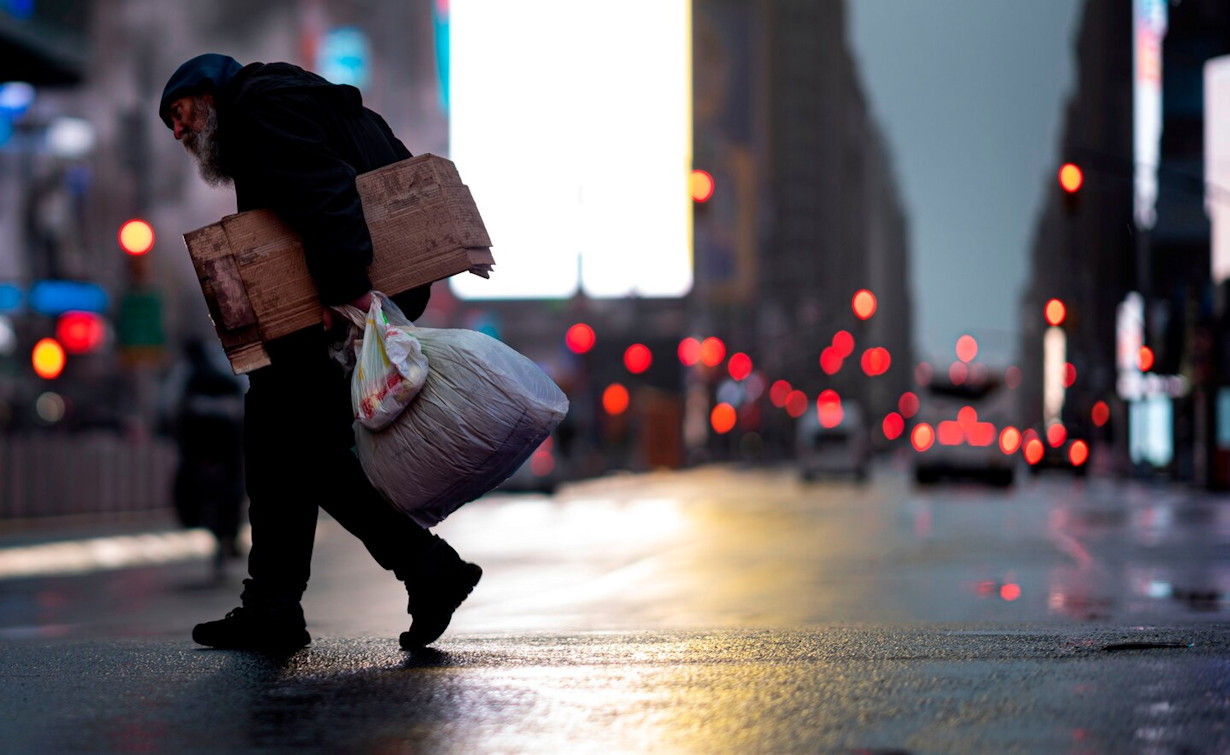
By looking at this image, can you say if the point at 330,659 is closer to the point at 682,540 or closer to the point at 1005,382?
the point at 682,540

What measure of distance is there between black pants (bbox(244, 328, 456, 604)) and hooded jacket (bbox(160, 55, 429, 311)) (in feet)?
0.84

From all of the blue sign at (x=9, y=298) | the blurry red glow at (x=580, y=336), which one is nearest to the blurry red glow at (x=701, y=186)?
the blurry red glow at (x=580, y=336)

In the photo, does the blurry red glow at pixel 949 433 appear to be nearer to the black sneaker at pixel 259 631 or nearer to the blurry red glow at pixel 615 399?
the black sneaker at pixel 259 631

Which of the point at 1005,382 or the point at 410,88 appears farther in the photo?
the point at 410,88

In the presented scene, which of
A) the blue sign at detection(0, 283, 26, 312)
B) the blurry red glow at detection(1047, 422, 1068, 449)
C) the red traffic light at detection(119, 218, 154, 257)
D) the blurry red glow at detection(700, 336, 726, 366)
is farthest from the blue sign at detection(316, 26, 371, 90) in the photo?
the red traffic light at detection(119, 218, 154, 257)

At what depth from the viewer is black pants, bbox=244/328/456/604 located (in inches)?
218

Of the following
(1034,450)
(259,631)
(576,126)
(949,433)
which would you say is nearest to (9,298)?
(576,126)

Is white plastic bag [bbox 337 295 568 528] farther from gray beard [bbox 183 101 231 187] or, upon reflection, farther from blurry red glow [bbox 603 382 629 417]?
blurry red glow [bbox 603 382 629 417]

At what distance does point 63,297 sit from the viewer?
5600cm

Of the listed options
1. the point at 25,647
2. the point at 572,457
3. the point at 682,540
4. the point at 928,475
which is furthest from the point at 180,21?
the point at 25,647

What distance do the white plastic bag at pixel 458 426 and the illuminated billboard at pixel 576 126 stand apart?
200ft

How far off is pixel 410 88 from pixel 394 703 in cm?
8542

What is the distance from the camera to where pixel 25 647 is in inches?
242

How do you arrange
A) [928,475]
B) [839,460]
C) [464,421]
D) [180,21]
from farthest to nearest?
1. [180,21]
2. [839,460]
3. [928,475]
4. [464,421]
